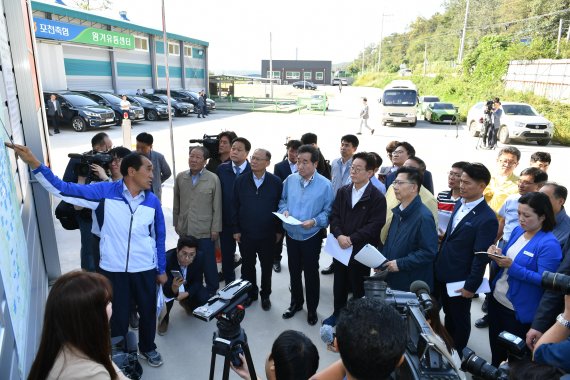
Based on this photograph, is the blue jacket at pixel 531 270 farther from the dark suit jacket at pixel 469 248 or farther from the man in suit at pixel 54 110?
the man in suit at pixel 54 110

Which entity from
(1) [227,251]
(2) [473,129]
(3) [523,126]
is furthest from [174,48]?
(1) [227,251]

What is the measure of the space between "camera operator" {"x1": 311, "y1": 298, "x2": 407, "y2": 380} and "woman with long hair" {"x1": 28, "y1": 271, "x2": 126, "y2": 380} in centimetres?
88

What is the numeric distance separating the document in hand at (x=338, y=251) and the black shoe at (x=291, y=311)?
80 cm

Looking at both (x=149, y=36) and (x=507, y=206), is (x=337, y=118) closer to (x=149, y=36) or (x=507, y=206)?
(x=149, y=36)

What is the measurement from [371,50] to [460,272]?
3425 inches

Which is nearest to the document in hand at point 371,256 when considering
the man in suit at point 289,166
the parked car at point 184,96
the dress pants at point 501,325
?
the dress pants at point 501,325

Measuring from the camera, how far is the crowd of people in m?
2.04

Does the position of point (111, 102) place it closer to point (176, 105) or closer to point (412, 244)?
point (176, 105)

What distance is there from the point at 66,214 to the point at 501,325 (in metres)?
3.69

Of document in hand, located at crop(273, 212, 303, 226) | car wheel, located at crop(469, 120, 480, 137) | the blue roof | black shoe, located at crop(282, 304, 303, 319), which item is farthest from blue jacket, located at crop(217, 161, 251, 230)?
the blue roof

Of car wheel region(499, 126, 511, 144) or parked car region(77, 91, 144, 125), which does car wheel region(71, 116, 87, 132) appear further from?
car wheel region(499, 126, 511, 144)

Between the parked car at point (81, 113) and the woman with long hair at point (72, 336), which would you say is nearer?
the woman with long hair at point (72, 336)

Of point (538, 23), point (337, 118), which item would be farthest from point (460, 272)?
point (538, 23)

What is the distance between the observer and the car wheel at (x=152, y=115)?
19.6m
